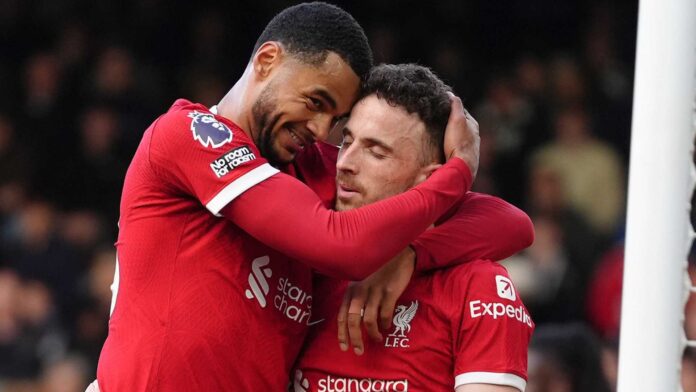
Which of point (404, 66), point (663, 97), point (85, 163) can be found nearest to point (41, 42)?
point (85, 163)

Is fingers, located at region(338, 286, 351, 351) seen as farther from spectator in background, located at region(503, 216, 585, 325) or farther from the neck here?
spectator in background, located at region(503, 216, 585, 325)

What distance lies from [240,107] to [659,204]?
3.88 feet

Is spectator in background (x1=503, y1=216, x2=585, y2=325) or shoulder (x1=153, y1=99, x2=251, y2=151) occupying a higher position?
shoulder (x1=153, y1=99, x2=251, y2=151)

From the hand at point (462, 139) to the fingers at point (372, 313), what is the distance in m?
0.37

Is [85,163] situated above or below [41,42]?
below

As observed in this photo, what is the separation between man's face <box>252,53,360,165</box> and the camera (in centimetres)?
299

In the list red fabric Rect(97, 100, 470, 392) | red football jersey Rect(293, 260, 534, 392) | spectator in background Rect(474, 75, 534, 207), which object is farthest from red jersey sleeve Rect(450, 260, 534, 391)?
spectator in background Rect(474, 75, 534, 207)

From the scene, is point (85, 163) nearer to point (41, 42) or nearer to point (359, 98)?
point (41, 42)

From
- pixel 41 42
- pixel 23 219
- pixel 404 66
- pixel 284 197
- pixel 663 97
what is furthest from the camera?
pixel 41 42

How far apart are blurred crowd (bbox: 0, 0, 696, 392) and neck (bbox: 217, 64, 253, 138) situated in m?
3.43

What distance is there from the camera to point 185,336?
286cm

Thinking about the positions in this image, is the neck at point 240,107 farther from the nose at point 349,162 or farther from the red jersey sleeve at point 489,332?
the red jersey sleeve at point 489,332

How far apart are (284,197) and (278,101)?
34 cm

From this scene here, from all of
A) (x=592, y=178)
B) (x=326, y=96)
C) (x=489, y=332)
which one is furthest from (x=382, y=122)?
(x=592, y=178)
